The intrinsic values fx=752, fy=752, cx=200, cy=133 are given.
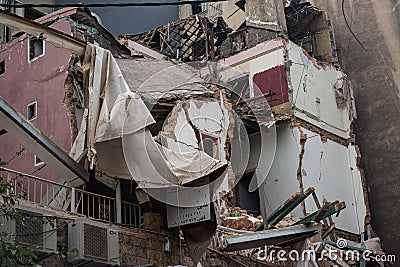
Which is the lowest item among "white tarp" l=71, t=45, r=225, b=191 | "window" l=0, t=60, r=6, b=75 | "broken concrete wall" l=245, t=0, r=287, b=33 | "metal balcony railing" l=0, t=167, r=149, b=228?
"metal balcony railing" l=0, t=167, r=149, b=228

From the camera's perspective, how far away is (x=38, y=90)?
16.5 metres

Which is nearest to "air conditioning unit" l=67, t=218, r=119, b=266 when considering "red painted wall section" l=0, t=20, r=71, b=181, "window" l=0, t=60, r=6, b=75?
"red painted wall section" l=0, t=20, r=71, b=181

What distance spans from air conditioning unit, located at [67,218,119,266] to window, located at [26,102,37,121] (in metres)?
4.23

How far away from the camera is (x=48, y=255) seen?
11969mm

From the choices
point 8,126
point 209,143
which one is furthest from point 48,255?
point 209,143

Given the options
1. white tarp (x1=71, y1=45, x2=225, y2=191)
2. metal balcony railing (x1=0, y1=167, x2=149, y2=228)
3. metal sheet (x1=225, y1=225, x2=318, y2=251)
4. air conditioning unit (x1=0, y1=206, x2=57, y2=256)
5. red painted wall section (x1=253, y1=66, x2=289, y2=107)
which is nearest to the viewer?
air conditioning unit (x1=0, y1=206, x2=57, y2=256)

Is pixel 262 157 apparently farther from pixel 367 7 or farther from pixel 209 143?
pixel 367 7

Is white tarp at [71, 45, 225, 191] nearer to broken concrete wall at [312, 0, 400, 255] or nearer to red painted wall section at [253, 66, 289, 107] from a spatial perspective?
red painted wall section at [253, 66, 289, 107]

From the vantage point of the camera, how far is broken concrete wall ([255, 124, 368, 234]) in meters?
20.2

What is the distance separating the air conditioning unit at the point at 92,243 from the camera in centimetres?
1246

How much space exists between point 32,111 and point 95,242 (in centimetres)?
478

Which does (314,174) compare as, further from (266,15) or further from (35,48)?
(35,48)

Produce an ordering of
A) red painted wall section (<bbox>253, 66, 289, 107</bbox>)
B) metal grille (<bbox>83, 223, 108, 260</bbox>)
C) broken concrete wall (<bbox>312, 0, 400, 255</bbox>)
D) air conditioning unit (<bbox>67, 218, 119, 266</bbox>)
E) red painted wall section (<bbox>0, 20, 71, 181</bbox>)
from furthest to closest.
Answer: broken concrete wall (<bbox>312, 0, 400, 255</bbox>)
red painted wall section (<bbox>253, 66, 289, 107</bbox>)
red painted wall section (<bbox>0, 20, 71, 181</bbox>)
metal grille (<bbox>83, 223, 108, 260</bbox>)
air conditioning unit (<bbox>67, 218, 119, 266</bbox>)

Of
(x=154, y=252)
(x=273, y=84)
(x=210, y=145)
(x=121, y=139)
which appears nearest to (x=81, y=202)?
(x=121, y=139)
